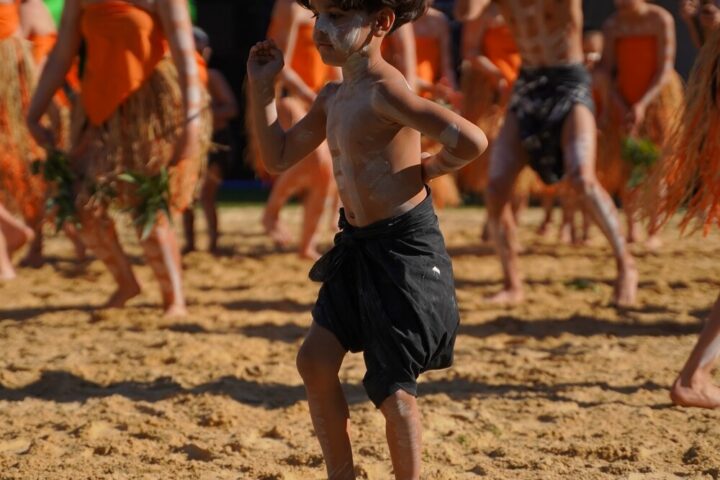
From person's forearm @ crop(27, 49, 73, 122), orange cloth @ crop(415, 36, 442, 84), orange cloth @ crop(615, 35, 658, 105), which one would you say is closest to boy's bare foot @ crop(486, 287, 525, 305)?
orange cloth @ crop(615, 35, 658, 105)

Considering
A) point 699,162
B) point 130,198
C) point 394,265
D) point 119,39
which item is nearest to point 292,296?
point 130,198

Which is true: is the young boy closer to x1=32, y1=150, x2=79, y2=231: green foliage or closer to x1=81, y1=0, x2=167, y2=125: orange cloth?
x1=81, y1=0, x2=167, y2=125: orange cloth

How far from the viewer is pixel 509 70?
7.75 meters

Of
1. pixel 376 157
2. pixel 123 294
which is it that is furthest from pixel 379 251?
pixel 123 294

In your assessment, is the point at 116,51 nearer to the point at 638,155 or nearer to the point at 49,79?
the point at 49,79

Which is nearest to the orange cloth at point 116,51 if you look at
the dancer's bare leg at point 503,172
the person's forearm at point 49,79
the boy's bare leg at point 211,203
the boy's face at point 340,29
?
the person's forearm at point 49,79

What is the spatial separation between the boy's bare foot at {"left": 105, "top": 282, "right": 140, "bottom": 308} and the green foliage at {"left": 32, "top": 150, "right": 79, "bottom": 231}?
1.83 ft

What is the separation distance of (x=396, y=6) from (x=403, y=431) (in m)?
1.06

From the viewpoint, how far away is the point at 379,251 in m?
2.85

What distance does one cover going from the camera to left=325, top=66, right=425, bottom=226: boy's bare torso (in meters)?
2.85

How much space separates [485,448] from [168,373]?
4.94ft

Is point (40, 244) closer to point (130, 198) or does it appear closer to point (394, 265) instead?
point (130, 198)

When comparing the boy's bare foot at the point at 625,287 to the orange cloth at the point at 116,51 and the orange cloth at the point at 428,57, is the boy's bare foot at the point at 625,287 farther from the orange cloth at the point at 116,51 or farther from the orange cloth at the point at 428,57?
the orange cloth at the point at 428,57

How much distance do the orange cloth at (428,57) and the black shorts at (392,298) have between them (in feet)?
17.7
